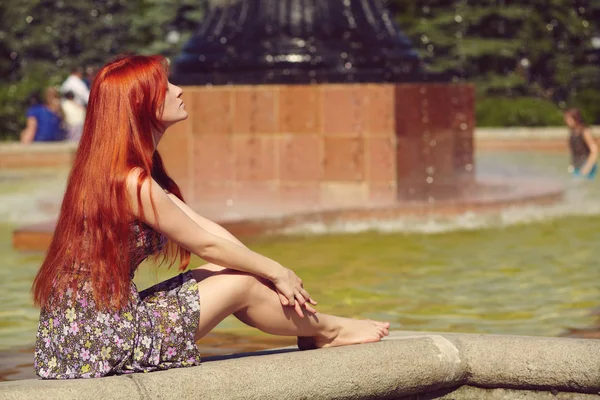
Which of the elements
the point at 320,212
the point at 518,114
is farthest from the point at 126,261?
the point at 518,114

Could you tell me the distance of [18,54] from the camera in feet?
152

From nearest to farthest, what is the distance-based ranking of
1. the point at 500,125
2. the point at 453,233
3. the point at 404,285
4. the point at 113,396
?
the point at 113,396 < the point at 404,285 < the point at 453,233 < the point at 500,125

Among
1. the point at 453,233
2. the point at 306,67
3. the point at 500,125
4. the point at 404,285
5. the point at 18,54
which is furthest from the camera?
the point at 18,54

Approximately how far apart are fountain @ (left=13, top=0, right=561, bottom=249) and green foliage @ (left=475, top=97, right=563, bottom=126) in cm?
1396

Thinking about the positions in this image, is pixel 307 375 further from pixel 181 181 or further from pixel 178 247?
pixel 181 181

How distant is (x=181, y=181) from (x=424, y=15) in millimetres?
29887

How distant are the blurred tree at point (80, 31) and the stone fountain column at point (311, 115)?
30862mm

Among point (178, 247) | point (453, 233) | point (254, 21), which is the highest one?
point (254, 21)

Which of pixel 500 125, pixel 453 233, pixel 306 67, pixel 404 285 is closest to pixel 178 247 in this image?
pixel 404 285

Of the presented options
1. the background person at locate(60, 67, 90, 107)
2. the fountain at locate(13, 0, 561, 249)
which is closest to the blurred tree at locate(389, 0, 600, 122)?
the background person at locate(60, 67, 90, 107)

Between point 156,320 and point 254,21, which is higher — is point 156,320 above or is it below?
below

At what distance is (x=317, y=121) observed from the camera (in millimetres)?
12992

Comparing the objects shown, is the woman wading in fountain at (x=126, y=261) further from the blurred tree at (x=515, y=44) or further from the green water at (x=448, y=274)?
the blurred tree at (x=515, y=44)

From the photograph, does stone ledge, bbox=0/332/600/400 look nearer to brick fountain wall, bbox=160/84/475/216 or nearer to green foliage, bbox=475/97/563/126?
brick fountain wall, bbox=160/84/475/216
